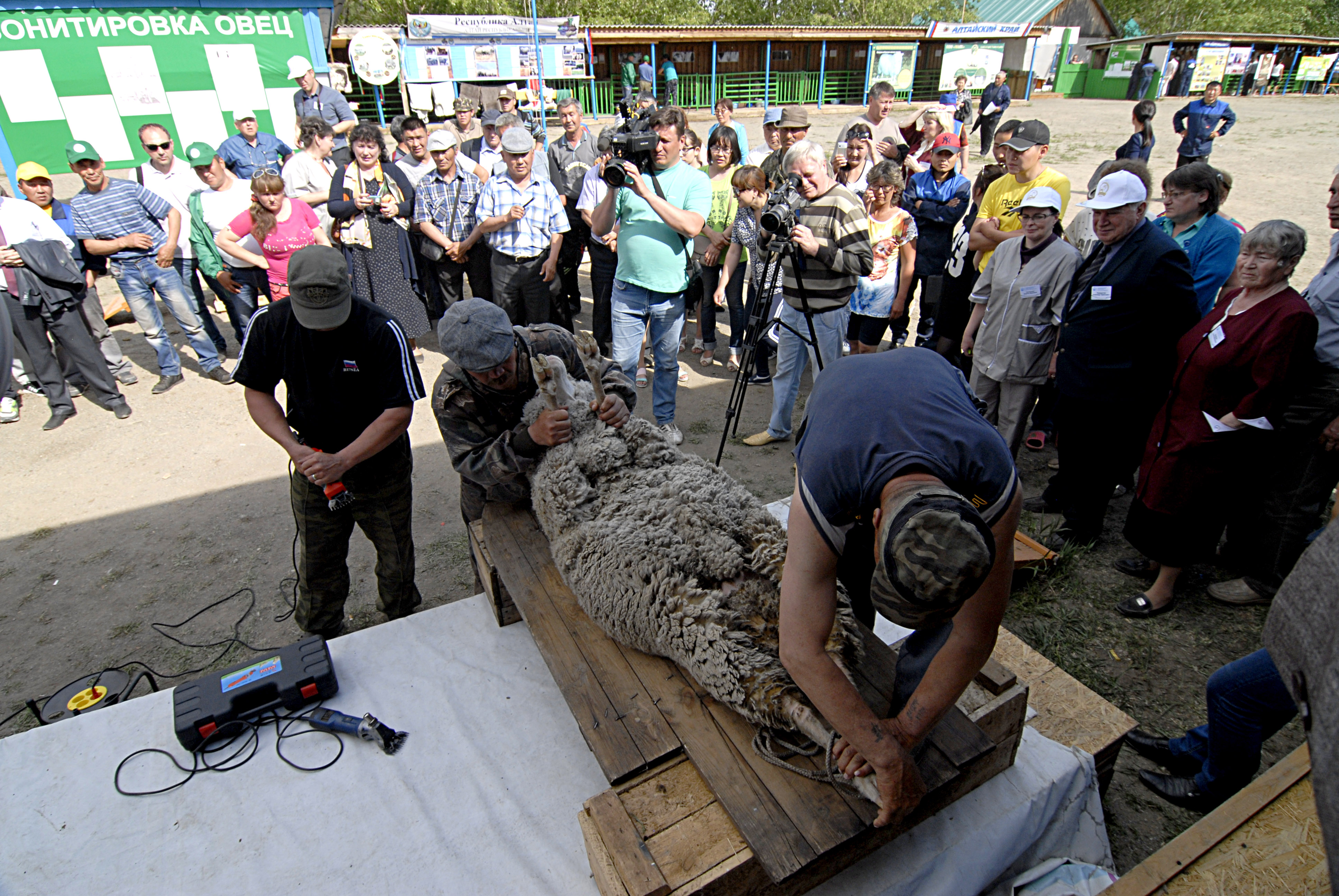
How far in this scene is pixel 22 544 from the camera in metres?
4.14

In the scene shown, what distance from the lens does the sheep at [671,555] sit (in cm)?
195

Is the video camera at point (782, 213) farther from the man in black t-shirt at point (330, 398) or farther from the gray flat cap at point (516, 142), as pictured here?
the gray flat cap at point (516, 142)

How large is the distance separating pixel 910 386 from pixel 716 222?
15.6 feet

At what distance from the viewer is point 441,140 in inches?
224

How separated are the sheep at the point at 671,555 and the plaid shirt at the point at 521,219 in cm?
308

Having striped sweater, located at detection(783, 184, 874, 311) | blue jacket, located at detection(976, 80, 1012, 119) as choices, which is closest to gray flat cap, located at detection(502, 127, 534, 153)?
striped sweater, located at detection(783, 184, 874, 311)

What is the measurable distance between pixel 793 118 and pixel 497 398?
4404 millimetres

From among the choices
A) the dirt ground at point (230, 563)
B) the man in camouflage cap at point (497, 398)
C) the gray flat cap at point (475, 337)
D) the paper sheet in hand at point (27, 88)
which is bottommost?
the dirt ground at point (230, 563)

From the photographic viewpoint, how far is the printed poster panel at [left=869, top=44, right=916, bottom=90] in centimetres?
2522

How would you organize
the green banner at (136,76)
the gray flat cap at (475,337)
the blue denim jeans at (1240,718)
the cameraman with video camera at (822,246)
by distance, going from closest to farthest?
the blue denim jeans at (1240,718), the gray flat cap at (475,337), the cameraman with video camera at (822,246), the green banner at (136,76)

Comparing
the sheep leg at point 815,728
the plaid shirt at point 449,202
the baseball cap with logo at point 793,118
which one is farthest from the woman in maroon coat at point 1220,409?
the plaid shirt at point 449,202

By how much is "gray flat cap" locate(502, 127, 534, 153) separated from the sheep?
11.0ft

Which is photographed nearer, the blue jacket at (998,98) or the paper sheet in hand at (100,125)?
the paper sheet in hand at (100,125)

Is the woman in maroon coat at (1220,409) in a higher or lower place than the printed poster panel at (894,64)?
lower
